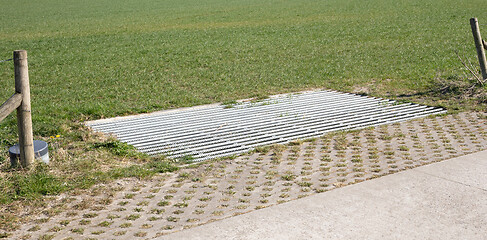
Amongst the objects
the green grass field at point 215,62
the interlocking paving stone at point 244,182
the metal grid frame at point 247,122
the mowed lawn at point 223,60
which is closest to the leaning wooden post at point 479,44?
the green grass field at point 215,62

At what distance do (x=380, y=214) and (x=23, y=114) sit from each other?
390 cm

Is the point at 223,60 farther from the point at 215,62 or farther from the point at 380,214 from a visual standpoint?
the point at 380,214

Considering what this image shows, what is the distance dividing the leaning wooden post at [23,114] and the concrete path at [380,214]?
2.46m

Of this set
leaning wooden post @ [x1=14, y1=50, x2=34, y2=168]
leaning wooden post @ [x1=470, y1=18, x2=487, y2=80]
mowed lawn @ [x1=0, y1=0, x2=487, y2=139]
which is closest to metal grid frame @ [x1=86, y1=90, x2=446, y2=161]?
mowed lawn @ [x1=0, y1=0, x2=487, y2=139]

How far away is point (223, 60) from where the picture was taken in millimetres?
15914

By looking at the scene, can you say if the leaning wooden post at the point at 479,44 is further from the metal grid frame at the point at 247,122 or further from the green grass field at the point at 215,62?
the metal grid frame at the point at 247,122

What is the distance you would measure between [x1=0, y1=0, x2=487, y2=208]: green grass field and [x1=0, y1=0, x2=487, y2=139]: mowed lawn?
3 centimetres

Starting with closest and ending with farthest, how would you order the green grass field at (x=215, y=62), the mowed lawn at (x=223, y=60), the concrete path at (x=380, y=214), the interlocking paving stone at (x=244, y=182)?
the concrete path at (x=380, y=214)
the interlocking paving stone at (x=244, y=182)
the green grass field at (x=215, y=62)
the mowed lawn at (x=223, y=60)

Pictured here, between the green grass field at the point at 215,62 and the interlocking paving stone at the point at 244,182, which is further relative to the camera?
the green grass field at the point at 215,62

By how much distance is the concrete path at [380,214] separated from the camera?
4.29m

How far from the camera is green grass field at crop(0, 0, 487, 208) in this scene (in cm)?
1011

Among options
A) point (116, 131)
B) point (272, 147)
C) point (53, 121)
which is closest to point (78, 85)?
point (53, 121)

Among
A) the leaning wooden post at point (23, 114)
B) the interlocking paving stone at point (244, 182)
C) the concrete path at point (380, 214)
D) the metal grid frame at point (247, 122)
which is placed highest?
the leaning wooden post at point (23, 114)

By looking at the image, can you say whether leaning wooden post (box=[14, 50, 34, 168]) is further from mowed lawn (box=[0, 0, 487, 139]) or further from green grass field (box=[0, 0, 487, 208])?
mowed lawn (box=[0, 0, 487, 139])
